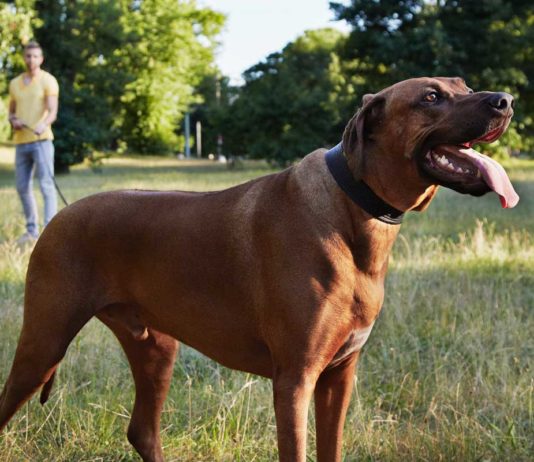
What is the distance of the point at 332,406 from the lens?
2.78 meters

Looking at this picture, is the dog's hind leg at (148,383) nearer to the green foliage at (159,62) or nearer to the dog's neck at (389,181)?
the dog's neck at (389,181)

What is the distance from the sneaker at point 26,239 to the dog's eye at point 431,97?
6.21 meters

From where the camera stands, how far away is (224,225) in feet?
9.11

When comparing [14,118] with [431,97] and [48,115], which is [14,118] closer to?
[48,115]

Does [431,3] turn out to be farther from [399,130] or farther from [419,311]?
[399,130]

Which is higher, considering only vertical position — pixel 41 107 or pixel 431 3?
pixel 431 3

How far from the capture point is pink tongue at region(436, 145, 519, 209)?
2332 millimetres

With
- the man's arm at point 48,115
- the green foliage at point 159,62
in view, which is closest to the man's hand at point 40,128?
the man's arm at point 48,115

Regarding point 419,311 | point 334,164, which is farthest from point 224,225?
point 419,311

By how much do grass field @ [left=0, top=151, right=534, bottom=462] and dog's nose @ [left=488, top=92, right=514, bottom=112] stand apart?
1623 millimetres

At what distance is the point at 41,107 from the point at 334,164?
684 cm

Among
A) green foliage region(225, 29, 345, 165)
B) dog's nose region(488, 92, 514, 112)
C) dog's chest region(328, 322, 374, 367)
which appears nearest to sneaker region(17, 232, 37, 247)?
dog's chest region(328, 322, 374, 367)

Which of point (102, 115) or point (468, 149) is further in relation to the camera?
point (102, 115)

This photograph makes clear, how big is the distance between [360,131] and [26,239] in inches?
252
